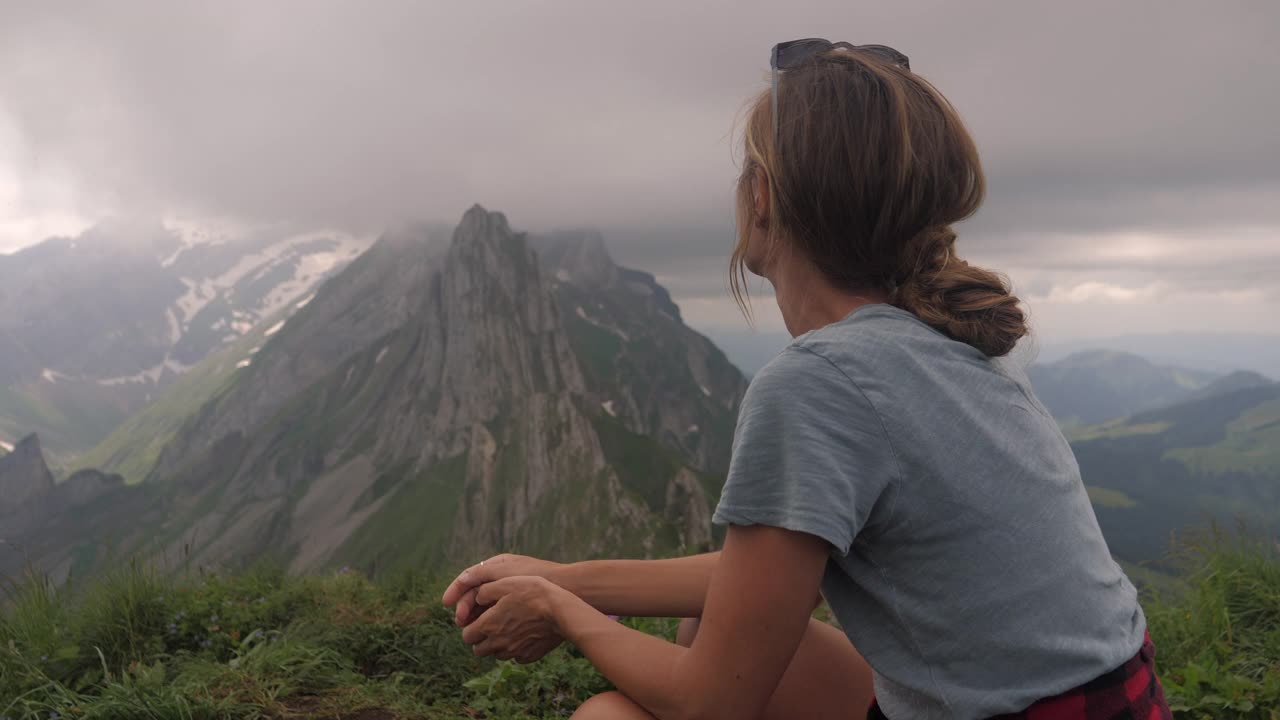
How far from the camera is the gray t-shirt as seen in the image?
6.53ft

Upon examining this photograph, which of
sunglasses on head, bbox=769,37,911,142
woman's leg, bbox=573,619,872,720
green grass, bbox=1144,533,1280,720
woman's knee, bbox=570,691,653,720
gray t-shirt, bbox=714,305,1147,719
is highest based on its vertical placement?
sunglasses on head, bbox=769,37,911,142

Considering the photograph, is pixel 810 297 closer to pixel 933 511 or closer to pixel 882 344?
pixel 882 344

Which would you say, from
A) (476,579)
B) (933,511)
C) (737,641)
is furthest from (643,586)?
(933,511)

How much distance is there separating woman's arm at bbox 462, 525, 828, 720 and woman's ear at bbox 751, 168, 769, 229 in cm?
112

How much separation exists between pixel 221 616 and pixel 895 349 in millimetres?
6244

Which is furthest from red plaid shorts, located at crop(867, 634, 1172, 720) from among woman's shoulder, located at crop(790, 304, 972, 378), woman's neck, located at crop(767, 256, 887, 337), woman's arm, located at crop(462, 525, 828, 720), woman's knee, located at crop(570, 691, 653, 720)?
woman's neck, located at crop(767, 256, 887, 337)

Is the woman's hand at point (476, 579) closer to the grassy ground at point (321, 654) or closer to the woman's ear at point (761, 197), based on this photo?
the woman's ear at point (761, 197)

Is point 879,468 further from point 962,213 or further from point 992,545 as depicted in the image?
point 962,213

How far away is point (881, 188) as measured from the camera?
2.30 m

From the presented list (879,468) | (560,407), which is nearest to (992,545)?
(879,468)

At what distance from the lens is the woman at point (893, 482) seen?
2.01 metres

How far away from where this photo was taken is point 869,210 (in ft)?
7.63

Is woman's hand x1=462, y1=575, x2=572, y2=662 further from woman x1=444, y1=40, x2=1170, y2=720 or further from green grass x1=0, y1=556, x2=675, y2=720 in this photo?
green grass x1=0, y1=556, x2=675, y2=720

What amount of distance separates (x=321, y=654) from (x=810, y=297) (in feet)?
15.7
